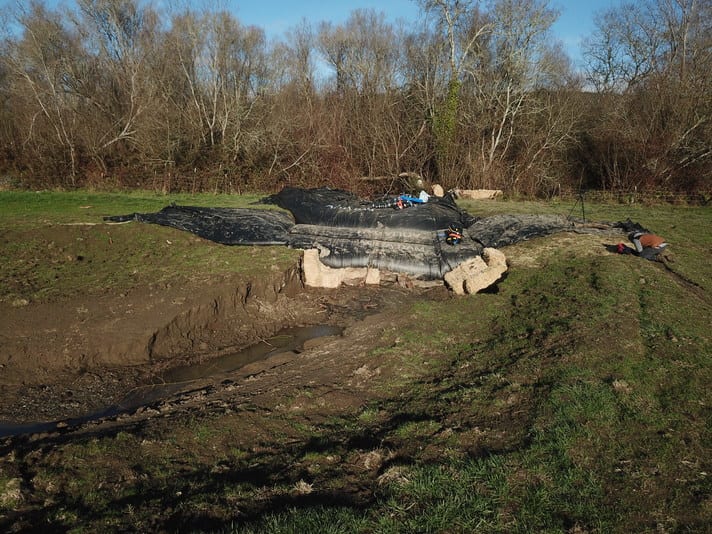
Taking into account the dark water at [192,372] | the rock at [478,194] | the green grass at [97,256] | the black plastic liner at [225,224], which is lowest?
the dark water at [192,372]

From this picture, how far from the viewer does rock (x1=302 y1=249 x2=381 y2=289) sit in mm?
10320

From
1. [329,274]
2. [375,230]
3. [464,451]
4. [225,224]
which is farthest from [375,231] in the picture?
[464,451]

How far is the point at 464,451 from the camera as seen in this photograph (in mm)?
4047

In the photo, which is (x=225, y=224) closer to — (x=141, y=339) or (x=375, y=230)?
(x=375, y=230)

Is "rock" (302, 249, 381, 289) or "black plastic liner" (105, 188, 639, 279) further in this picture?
"black plastic liner" (105, 188, 639, 279)

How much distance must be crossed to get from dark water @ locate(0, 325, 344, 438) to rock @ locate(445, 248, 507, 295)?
9.43 feet

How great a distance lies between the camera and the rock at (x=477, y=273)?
9.45 metres

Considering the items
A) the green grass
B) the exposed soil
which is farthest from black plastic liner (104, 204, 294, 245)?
the exposed soil

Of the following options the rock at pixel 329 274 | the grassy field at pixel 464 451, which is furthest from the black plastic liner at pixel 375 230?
the grassy field at pixel 464 451

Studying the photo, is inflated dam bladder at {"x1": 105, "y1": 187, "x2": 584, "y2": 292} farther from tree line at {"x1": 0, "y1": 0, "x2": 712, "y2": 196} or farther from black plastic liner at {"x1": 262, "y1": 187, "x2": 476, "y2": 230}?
tree line at {"x1": 0, "y1": 0, "x2": 712, "y2": 196}

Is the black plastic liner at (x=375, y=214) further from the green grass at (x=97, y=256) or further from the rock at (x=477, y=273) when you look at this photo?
the green grass at (x=97, y=256)

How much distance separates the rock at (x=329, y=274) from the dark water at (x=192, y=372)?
6.17ft

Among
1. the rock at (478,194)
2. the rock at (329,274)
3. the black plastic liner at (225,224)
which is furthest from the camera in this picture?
the rock at (478,194)

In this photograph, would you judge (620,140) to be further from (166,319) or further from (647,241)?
(166,319)
